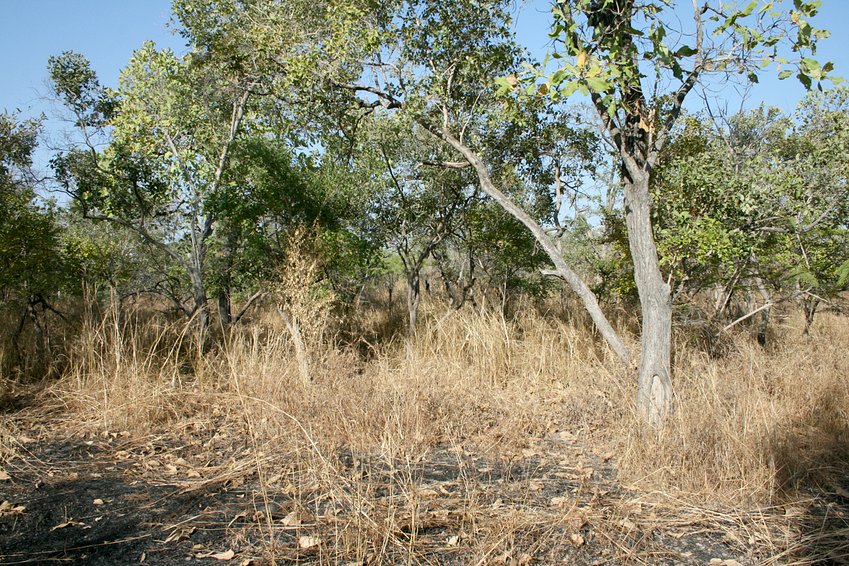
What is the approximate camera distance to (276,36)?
21.6ft

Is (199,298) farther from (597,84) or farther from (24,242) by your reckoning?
(597,84)

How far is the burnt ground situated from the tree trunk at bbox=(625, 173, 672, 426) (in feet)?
2.55

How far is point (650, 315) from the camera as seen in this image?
5043 millimetres

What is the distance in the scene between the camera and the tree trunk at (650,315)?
16.2 feet

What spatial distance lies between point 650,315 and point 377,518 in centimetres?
293

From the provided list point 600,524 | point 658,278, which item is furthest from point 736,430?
point 600,524

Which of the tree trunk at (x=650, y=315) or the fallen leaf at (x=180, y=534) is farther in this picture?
the tree trunk at (x=650, y=315)

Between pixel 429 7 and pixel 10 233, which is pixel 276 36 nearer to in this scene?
pixel 429 7

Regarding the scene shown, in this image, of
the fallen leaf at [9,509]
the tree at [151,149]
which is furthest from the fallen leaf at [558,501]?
the tree at [151,149]

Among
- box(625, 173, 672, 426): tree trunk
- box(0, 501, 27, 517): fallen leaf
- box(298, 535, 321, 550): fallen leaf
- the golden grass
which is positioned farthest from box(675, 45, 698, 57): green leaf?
box(0, 501, 27, 517): fallen leaf

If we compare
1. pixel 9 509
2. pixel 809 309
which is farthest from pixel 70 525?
pixel 809 309

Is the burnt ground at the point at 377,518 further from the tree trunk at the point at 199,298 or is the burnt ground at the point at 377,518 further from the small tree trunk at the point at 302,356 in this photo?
the tree trunk at the point at 199,298

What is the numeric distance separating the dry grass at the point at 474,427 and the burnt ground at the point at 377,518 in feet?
0.07

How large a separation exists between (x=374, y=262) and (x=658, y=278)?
448cm
